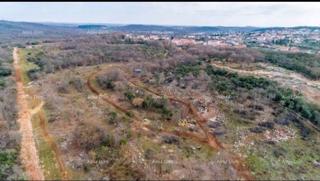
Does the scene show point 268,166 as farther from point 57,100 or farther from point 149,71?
point 149,71

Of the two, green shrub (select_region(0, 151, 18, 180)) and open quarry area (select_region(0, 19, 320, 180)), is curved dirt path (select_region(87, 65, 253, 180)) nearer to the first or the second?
open quarry area (select_region(0, 19, 320, 180))

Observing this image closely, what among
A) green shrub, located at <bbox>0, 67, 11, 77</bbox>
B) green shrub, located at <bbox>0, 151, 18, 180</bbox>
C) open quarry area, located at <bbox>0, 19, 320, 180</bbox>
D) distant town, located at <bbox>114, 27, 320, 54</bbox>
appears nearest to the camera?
green shrub, located at <bbox>0, 151, 18, 180</bbox>

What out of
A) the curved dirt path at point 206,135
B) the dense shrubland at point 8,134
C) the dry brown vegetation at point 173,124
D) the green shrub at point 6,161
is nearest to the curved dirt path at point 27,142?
the dense shrubland at point 8,134

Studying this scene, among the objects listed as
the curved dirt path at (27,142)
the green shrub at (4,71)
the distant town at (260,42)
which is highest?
the distant town at (260,42)

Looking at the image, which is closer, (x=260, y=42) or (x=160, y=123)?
(x=160, y=123)

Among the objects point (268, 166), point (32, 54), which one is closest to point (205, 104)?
point (268, 166)

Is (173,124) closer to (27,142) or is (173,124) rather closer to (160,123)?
(160,123)

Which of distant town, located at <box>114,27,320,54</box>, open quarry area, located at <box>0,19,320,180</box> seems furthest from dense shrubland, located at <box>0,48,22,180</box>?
distant town, located at <box>114,27,320,54</box>

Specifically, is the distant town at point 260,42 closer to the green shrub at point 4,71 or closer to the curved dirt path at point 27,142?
the green shrub at point 4,71

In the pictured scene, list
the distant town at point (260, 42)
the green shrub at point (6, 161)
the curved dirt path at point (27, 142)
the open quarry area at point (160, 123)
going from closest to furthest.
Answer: the green shrub at point (6, 161), the curved dirt path at point (27, 142), the open quarry area at point (160, 123), the distant town at point (260, 42)

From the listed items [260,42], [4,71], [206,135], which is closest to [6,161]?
[206,135]

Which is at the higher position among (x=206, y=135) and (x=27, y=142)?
(x=206, y=135)
